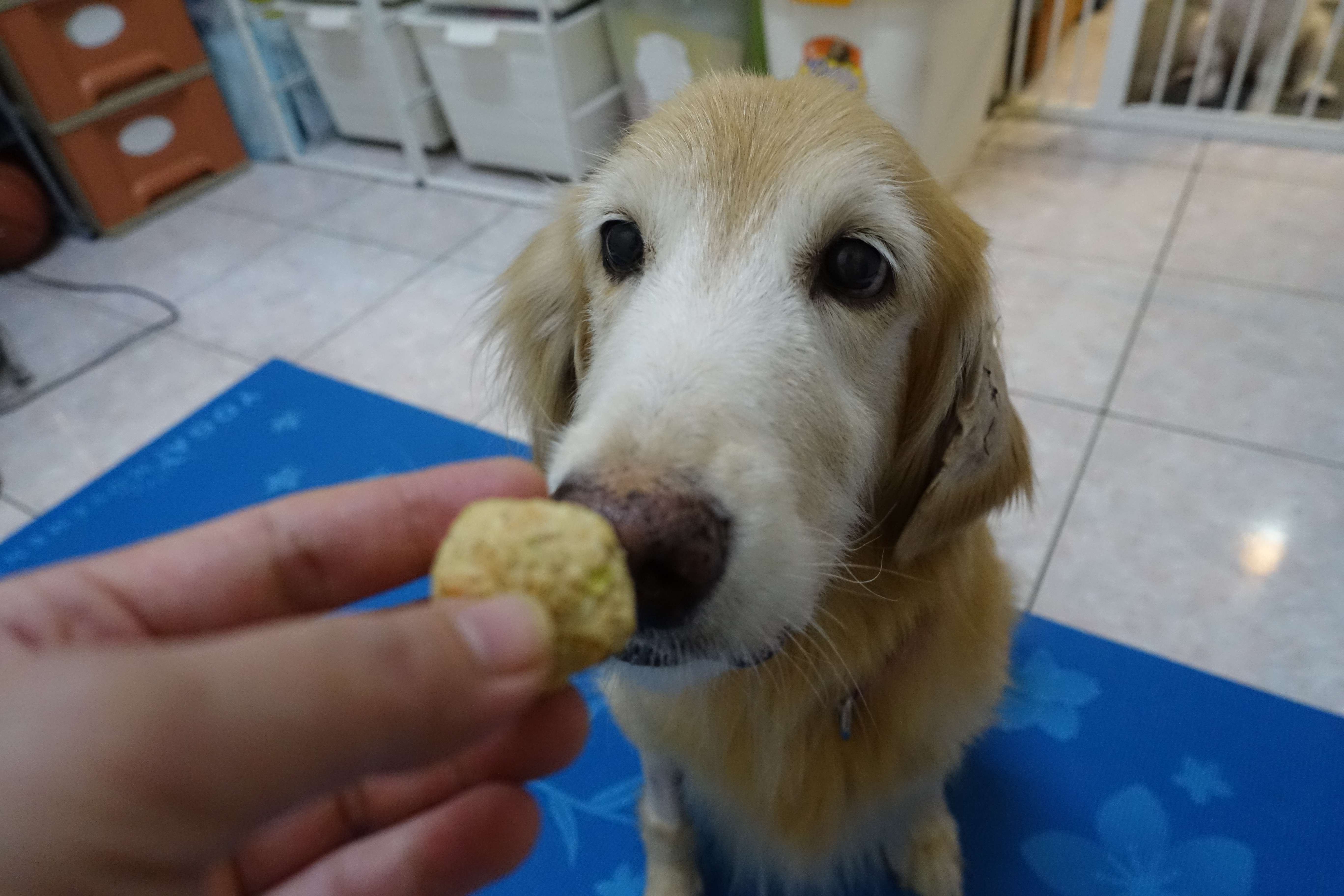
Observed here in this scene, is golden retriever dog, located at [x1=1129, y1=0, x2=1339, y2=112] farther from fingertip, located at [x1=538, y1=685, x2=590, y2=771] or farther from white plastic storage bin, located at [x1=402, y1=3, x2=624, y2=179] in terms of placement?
fingertip, located at [x1=538, y1=685, x2=590, y2=771]

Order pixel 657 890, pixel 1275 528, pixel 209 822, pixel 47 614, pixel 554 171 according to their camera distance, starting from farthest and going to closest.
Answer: pixel 554 171 < pixel 1275 528 < pixel 657 890 < pixel 47 614 < pixel 209 822

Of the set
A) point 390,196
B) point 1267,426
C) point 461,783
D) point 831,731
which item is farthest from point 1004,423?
point 390,196

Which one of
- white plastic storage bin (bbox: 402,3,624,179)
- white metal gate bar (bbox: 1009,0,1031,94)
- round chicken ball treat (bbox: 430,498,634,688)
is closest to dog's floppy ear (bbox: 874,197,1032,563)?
round chicken ball treat (bbox: 430,498,634,688)

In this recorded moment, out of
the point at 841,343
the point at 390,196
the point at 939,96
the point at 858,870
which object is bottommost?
the point at 858,870

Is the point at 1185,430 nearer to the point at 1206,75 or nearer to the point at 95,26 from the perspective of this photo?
the point at 1206,75

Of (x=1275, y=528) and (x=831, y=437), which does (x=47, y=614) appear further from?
(x=1275, y=528)

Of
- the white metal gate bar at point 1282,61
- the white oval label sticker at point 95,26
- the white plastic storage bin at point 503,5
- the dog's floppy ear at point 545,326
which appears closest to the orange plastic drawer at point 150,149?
the white oval label sticker at point 95,26

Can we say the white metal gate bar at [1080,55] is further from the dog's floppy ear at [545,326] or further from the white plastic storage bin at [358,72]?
the dog's floppy ear at [545,326]
